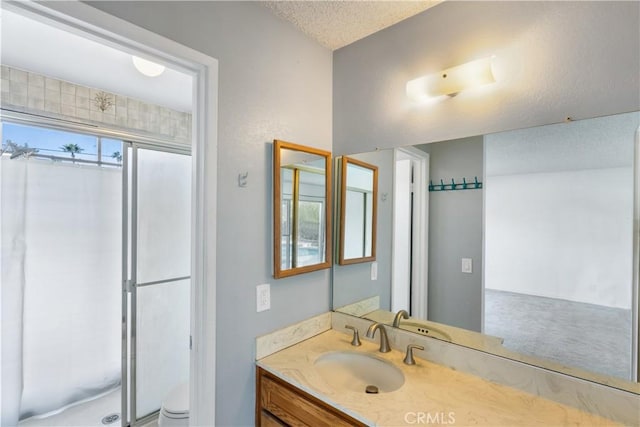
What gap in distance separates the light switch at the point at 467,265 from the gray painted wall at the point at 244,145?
2.75 feet

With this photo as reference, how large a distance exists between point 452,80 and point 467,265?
0.84 meters

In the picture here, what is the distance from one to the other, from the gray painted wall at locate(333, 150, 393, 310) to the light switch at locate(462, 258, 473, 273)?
38 centimetres

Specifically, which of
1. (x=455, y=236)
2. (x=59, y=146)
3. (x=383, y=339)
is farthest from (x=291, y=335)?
(x=59, y=146)

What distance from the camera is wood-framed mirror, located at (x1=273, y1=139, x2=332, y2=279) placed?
1.47 meters

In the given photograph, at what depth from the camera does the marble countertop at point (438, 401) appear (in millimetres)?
978

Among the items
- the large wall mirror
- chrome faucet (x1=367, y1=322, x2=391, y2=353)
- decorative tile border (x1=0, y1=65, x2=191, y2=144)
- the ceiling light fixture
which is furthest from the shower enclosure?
the large wall mirror

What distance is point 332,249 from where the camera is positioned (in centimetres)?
179

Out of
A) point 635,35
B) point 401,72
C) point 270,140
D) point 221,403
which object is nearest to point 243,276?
point 221,403

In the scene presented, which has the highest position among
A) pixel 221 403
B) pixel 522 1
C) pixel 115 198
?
pixel 522 1

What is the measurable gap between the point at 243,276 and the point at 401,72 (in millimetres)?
1293

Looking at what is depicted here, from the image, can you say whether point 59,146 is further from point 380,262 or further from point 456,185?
point 456,185

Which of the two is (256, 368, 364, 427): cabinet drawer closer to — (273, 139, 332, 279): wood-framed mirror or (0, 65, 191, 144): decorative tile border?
(273, 139, 332, 279): wood-framed mirror

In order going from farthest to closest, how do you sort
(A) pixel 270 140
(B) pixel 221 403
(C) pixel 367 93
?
1. (C) pixel 367 93
2. (A) pixel 270 140
3. (B) pixel 221 403

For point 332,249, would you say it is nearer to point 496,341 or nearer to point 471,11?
point 496,341
